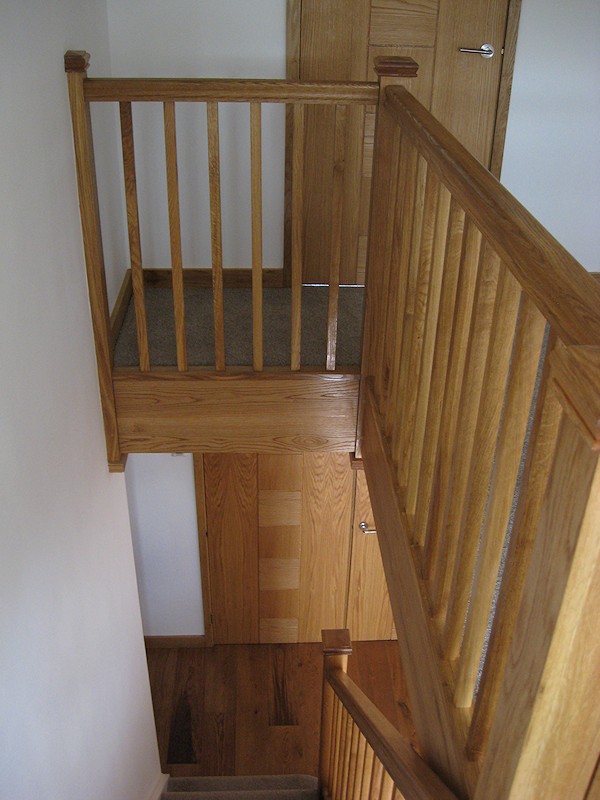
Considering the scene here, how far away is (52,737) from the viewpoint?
1969mm

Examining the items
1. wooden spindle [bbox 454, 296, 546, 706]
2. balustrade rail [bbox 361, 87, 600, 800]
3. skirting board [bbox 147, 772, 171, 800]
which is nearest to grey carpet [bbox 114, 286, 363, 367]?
balustrade rail [bbox 361, 87, 600, 800]

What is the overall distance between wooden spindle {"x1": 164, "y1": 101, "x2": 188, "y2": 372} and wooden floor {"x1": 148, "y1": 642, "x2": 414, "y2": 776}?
2.32m

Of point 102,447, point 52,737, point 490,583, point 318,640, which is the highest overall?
point 490,583

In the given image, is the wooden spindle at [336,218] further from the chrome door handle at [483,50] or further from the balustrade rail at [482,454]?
the chrome door handle at [483,50]

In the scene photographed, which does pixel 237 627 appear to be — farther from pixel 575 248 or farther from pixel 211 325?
pixel 575 248

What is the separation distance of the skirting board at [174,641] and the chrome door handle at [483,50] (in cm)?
338

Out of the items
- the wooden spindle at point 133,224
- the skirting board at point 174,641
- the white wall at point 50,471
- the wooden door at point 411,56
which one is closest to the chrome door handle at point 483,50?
the wooden door at point 411,56

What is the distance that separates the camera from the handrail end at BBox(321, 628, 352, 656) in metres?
2.62

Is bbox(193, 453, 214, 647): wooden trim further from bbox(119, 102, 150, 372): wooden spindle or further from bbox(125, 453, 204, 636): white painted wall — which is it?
bbox(119, 102, 150, 372): wooden spindle

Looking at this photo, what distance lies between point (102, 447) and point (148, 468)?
55.1 inches

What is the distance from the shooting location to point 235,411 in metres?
2.69

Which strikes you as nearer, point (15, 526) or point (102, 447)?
point (15, 526)

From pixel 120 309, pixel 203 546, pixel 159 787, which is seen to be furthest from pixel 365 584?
pixel 120 309

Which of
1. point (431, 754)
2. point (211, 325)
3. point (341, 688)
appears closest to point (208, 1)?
point (211, 325)
